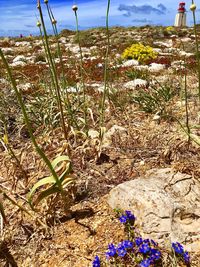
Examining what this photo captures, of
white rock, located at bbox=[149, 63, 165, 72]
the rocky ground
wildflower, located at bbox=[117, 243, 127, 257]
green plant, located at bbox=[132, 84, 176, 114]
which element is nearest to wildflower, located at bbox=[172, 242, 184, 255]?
the rocky ground

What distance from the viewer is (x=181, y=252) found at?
2199 millimetres

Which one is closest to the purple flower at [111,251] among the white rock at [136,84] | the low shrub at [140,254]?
the low shrub at [140,254]

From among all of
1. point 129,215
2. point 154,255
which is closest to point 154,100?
point 129,215

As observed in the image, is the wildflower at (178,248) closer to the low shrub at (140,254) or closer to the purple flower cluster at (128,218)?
the low shrub at (140,254)

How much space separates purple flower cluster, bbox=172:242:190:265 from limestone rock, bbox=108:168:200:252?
0.10 meters

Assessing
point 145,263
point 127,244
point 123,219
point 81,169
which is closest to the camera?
point 145,263

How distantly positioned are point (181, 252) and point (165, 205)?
40cm

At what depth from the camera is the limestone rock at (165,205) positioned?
238cm

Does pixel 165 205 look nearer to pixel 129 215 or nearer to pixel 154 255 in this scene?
pixel 129 215

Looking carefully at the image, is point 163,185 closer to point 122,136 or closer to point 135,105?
point 122,136

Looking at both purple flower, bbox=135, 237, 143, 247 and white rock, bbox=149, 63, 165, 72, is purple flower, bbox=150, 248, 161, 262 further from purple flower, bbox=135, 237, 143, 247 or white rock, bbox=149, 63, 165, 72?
white rock, bbox=149, 63, 165, 72

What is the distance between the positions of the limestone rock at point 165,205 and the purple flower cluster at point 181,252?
0.10 metres

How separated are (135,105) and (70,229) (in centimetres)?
324

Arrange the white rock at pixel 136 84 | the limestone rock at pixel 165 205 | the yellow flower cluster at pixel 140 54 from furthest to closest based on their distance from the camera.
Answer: the yellow flower cluster at pixel 140 54 → the white rock at pixel 136 84 → the limestone rock at pixel 165 205
